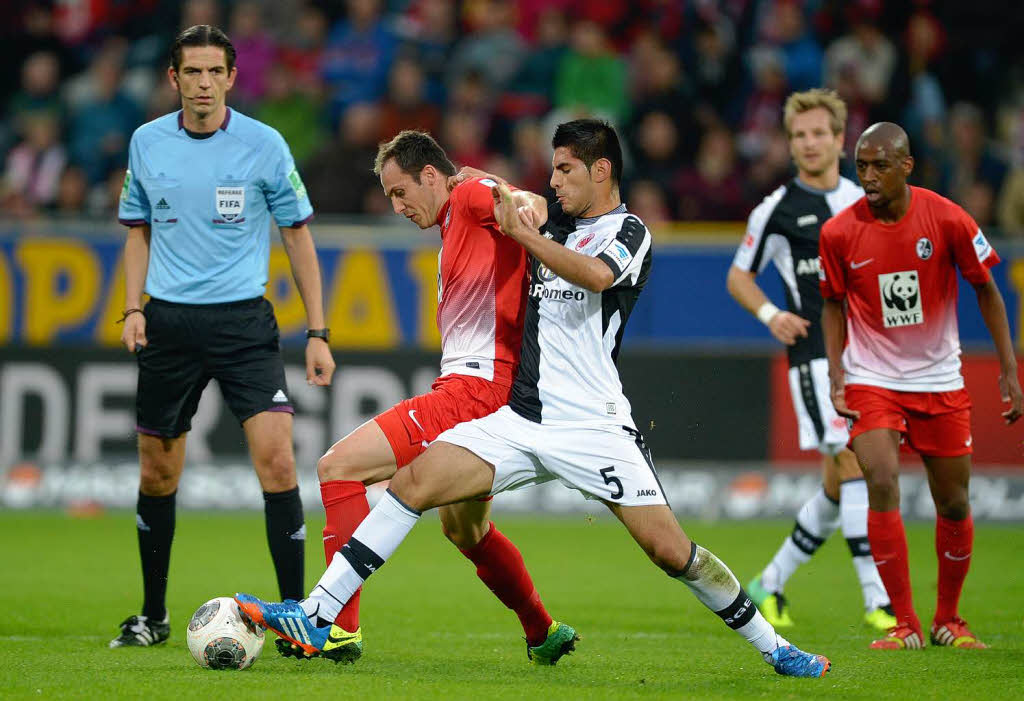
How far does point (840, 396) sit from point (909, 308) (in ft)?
1.74

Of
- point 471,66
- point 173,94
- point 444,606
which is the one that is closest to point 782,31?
point 471,66

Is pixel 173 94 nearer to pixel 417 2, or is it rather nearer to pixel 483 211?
pixel 417 2

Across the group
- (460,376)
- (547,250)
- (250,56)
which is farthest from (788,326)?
(250,56)

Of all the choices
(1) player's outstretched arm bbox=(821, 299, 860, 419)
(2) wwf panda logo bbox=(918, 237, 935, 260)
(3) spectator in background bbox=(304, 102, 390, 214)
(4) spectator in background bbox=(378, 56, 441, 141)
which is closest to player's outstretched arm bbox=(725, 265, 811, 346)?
(1) player's outstretched arm bbox=(821, 299, 860, 419)

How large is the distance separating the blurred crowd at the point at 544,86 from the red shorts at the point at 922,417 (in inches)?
280

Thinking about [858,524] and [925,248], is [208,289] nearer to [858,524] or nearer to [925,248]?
[925,248]

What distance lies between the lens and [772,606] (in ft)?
26.7

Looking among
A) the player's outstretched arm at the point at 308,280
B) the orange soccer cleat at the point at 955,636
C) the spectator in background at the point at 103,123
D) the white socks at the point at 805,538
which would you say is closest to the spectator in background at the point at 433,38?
the spectator in background at the point at 103,123

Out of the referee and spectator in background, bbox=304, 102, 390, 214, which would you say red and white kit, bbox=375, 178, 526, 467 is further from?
spectator in background, bbox=304, 102, 390, 214

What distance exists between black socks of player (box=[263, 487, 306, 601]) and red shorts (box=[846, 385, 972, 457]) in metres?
2.61

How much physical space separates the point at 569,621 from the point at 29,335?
718 centimetres

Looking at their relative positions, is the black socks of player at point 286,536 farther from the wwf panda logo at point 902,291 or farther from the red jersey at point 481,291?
the wwf panda logo at point 902,291

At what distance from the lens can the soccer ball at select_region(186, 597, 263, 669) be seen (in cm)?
571

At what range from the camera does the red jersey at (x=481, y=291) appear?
6.21 metres
